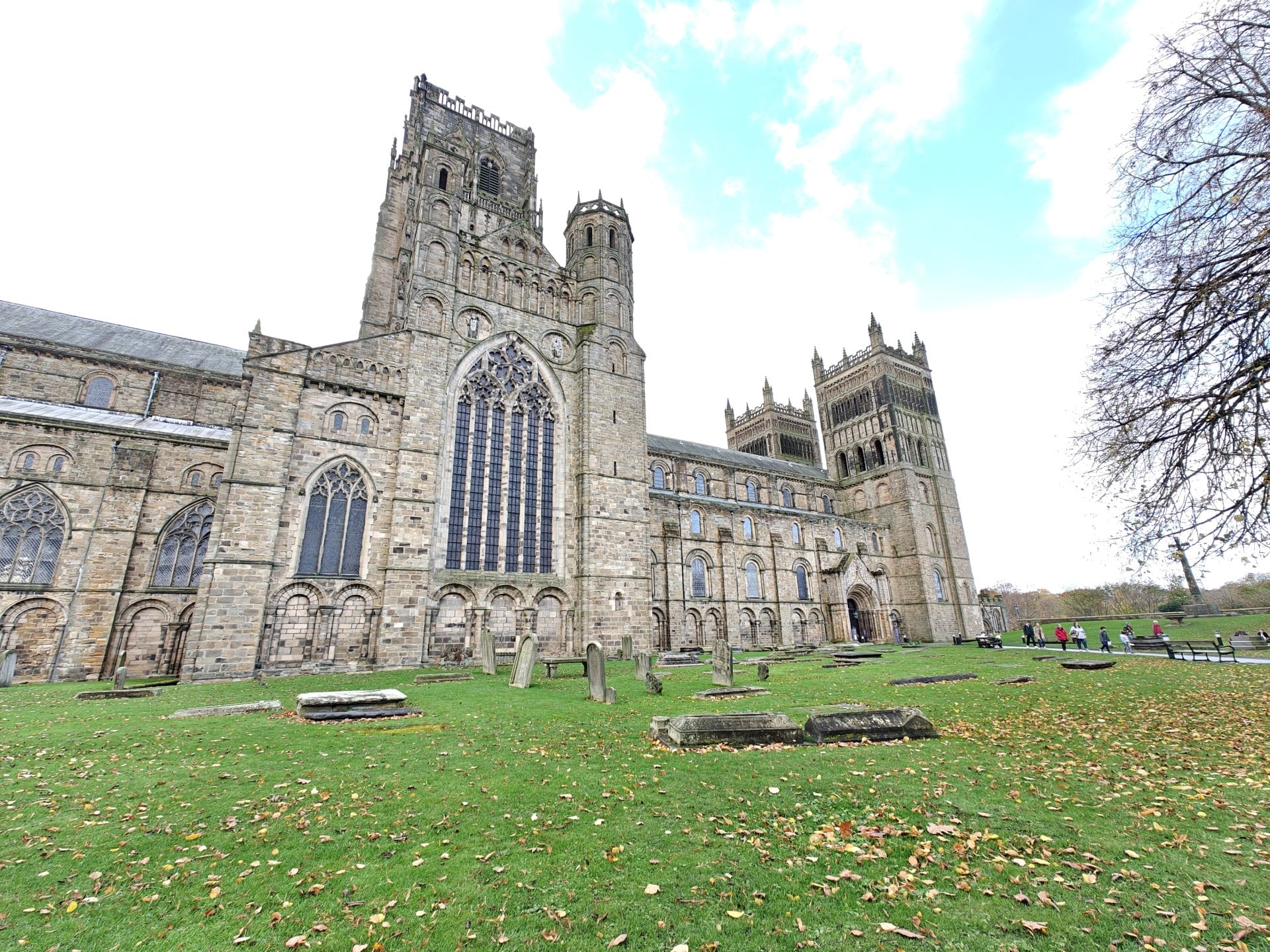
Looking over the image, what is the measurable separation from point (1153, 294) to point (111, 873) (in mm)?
12825

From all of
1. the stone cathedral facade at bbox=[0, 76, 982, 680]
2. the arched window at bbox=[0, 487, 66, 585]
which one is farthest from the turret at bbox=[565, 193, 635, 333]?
the arched window at bbox=[0, 487, 66, 585]

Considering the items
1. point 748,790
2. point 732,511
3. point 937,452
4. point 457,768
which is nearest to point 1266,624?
point 937,452

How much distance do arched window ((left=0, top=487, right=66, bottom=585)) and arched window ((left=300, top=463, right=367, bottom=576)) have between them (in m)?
10.1

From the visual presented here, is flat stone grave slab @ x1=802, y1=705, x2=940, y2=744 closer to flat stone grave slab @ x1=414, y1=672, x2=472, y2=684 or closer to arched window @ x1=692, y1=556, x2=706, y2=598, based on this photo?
flat stone grave slab @ x1=414, y1=672, x2=472, y2=684

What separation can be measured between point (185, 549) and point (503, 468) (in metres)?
14.1

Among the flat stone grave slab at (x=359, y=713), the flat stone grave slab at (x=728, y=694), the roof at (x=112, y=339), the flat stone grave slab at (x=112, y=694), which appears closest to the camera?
the flat stone grave slab at (x=359, y=713)

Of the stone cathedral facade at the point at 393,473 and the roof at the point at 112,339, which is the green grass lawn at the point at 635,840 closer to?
the stone cathedral facade at the point at 393,473

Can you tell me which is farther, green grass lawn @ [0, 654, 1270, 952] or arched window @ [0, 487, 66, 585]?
arched window @ [0, 487, 66, 585]

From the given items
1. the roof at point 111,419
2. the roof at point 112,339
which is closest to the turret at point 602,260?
the roof at point 112,339

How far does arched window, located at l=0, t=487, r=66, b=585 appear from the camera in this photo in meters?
20.3

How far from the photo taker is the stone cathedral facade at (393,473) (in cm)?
2002

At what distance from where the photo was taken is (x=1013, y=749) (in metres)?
7.05

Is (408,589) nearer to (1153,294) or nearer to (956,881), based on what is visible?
(956,881)

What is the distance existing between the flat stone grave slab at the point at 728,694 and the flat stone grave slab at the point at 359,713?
20.0 feet
